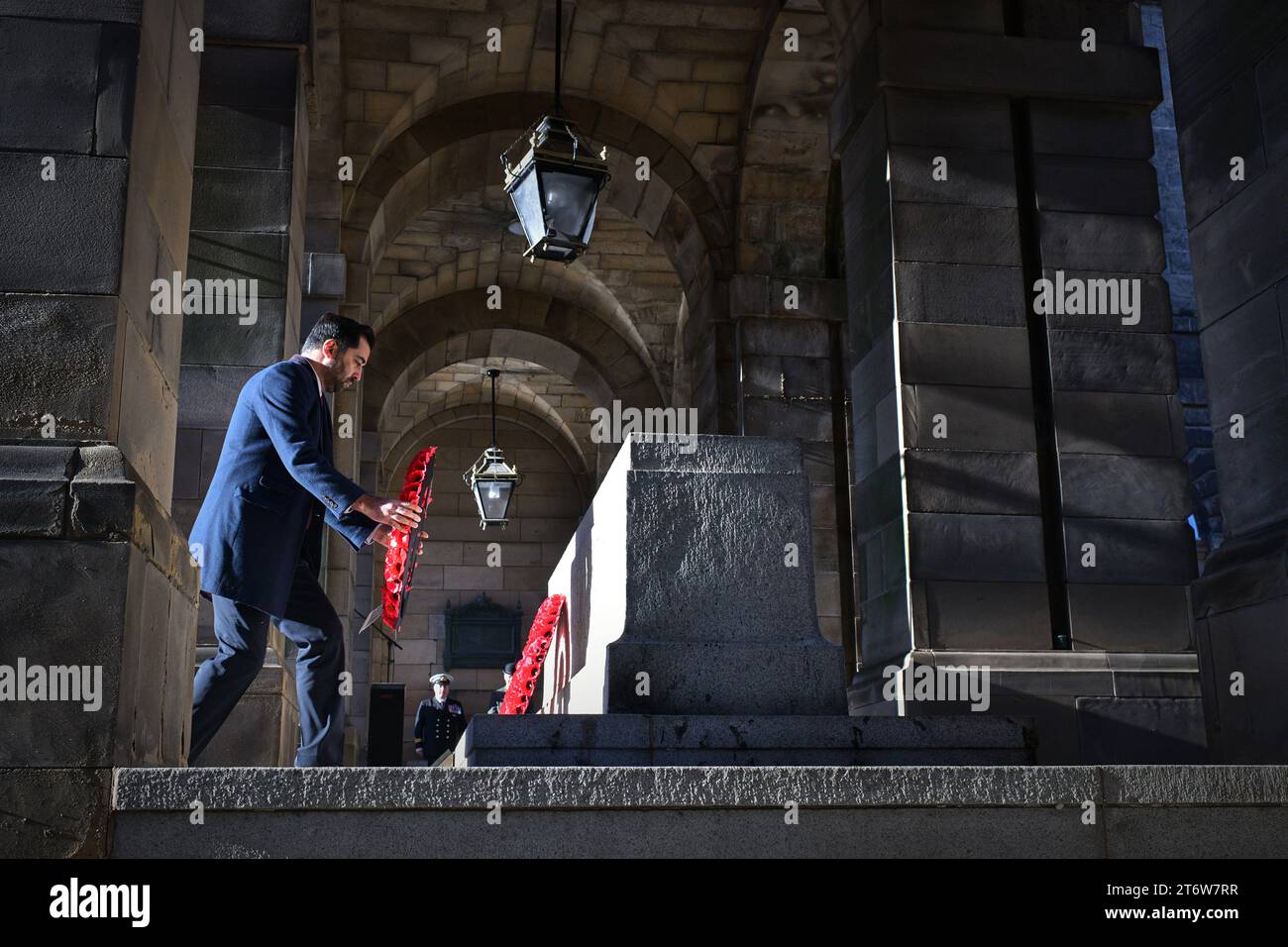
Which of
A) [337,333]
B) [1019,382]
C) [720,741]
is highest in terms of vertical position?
[1019,382]

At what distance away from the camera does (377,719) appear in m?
14.1

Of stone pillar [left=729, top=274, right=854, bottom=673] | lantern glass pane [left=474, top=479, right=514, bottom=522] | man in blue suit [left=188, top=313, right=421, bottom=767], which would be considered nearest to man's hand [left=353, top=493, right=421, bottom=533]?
man in blue suit [left=188, top=313, right=421, bottom=767]

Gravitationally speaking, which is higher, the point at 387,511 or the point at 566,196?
the point at 566,196

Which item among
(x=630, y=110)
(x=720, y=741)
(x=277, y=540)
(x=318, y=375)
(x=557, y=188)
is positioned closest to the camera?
(x=720, y=741)

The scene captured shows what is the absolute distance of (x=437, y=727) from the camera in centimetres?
1270

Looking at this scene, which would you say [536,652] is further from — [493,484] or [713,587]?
[493,484]

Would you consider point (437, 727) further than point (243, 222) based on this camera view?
Yes


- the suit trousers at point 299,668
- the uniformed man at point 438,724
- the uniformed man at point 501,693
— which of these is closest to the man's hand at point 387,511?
the suit trousers at point 299,668

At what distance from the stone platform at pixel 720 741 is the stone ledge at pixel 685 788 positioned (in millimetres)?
791

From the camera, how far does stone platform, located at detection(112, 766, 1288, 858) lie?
2.92 meters

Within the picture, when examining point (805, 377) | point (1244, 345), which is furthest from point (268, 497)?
point (805, 377)

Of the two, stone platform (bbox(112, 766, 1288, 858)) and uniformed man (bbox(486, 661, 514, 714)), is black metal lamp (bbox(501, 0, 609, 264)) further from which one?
stone platform (bbox(112, 766, 1288, 858))

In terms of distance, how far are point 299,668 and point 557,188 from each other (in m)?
3.39
